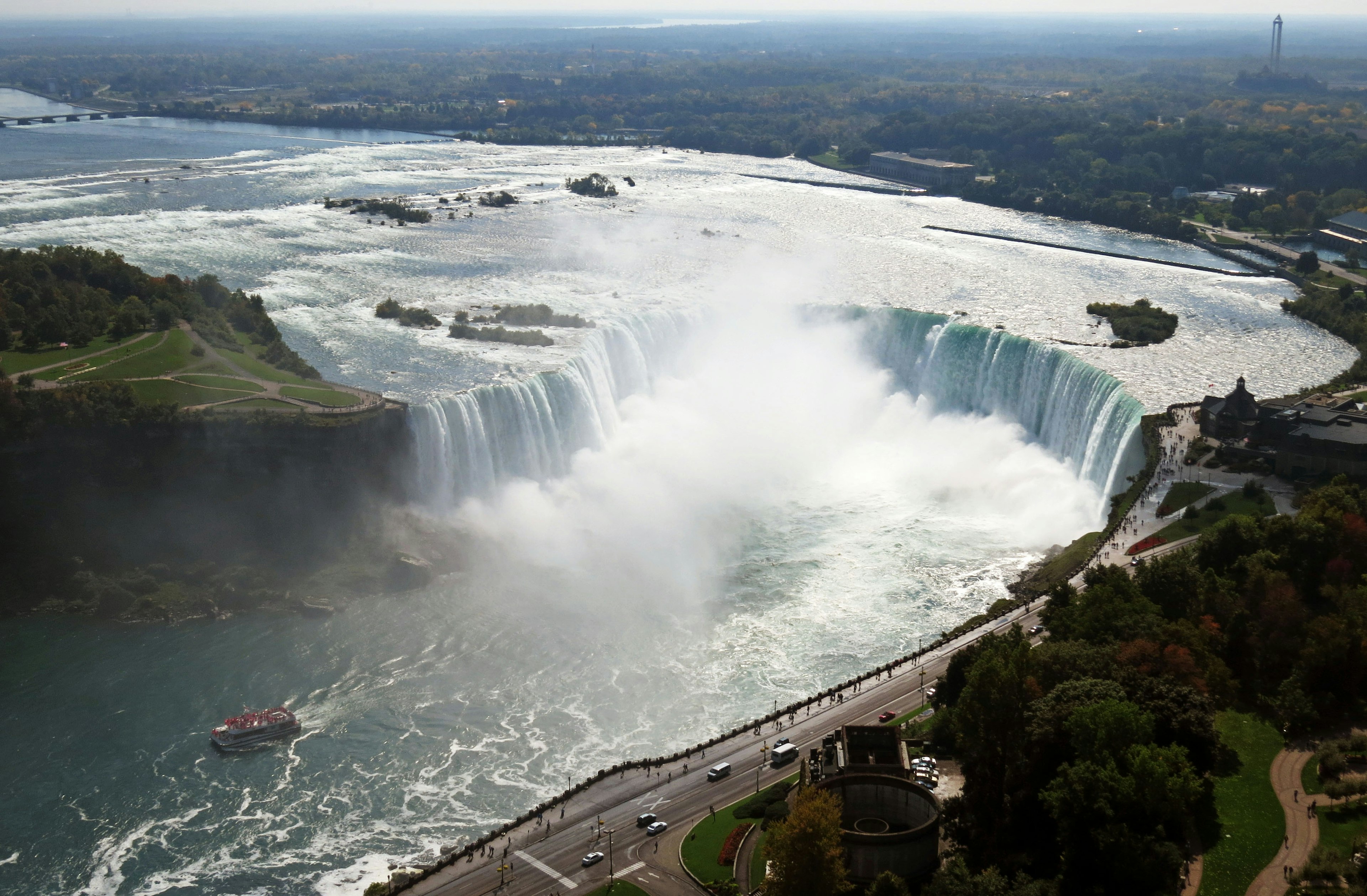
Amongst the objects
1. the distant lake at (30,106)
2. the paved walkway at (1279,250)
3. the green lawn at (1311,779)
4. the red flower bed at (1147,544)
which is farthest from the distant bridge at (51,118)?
the green lawn at (1311,779)

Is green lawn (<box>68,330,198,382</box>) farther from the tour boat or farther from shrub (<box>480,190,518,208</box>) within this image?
shrub (<box>480,190,518,208</box>)

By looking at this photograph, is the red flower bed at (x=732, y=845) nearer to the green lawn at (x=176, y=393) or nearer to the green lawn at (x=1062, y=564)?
the green lawn at (x=1062, y=564)

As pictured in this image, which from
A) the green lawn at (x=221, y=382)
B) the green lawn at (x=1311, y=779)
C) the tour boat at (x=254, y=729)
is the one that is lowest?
the tour boat at (x=254, y=729)

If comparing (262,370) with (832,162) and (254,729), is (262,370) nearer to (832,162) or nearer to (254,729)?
(254,729)

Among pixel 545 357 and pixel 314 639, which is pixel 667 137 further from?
pixel 314 639

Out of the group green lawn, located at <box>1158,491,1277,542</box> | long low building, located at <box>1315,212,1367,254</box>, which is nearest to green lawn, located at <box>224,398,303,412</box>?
green lawn, located at <box>1158,491,1277,542</box>

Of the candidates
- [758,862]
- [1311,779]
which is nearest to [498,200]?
[758,862]

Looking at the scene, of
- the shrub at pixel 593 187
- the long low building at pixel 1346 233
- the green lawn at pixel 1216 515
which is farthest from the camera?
the shrub at pixel 593 187
